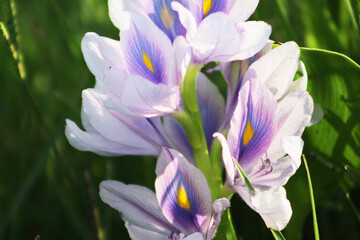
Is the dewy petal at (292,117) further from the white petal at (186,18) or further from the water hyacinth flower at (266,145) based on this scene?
the white petal at (186,18)

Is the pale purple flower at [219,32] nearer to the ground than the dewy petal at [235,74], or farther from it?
farther from it

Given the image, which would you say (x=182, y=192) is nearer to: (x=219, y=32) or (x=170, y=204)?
(x=170, y=204)

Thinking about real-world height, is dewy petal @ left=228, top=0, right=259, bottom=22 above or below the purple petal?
below

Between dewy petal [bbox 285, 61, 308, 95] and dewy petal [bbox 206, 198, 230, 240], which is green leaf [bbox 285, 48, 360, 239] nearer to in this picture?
dewy petal [bbox 285, 61, 308, 95]

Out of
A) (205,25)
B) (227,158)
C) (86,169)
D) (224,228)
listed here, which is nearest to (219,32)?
(205,25)

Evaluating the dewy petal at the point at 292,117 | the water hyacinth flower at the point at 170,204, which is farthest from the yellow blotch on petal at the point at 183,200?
the dewy petal at the point at 292,117

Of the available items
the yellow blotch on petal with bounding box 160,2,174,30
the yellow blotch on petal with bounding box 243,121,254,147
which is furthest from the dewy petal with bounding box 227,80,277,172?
the yellow blotch on petal with bounding box 160,2,174,30
